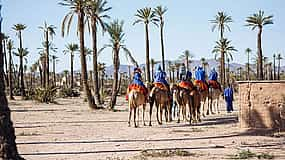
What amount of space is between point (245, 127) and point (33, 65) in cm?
8869

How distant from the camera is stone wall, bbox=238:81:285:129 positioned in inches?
635

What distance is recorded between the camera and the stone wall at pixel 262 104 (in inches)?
635

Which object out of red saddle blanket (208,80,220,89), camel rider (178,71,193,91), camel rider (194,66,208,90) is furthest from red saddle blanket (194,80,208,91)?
red saddle blanket (208,80,220,89)

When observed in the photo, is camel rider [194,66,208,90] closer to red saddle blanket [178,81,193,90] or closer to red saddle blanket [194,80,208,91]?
red saddle blanket [194,80,208,91]

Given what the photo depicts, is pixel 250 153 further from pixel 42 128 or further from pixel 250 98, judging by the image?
pixel 42 128

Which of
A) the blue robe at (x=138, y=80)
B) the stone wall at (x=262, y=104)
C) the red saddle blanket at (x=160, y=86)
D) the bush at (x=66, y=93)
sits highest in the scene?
the blue robe at (x=138, y=80)

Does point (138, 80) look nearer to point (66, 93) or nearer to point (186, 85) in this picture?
point (186, 85)

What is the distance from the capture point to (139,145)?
45.2 ft

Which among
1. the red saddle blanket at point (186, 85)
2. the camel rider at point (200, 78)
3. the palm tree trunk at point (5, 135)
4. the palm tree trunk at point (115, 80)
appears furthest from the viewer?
the palm tree trunk at point (115, 80)

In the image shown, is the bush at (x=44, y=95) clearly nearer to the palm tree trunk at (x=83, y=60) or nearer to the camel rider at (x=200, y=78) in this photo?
the palm tree trunk at (x=83, y=60)

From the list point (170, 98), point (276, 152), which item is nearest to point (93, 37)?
point (170, 98)

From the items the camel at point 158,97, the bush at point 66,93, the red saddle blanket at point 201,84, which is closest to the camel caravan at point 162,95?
the camel at point 158,97

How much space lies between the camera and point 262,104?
16547mm

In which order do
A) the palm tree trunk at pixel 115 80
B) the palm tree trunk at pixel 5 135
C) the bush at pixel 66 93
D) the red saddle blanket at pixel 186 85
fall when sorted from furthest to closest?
the bush at pixel 66 93 → the palm tree trunk at pixel 115 80 → the red saddle blanket at pixel 186 85 → the palm tree trunk at pixel 5 135
